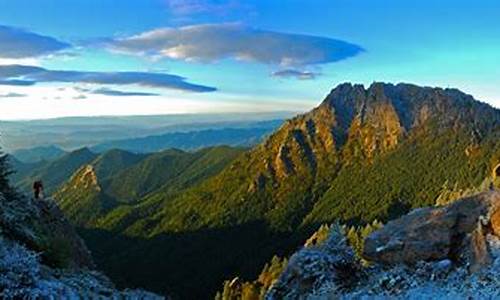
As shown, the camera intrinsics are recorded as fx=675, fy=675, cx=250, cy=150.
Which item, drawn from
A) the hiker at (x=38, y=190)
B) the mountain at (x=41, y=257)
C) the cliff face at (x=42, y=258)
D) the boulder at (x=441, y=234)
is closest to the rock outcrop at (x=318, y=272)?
the boulder at (x=441, y=234)

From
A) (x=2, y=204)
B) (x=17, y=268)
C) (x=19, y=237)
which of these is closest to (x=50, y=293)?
(x=17, y=268)

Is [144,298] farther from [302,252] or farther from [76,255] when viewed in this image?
[76,255]

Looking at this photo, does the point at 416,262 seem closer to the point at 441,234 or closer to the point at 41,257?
the point at 441,234

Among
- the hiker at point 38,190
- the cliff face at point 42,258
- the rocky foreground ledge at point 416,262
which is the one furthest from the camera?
the hiker at point 38,190

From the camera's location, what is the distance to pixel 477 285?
2209 cm

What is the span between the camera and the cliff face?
16984mm

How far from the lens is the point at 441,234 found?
2555cm

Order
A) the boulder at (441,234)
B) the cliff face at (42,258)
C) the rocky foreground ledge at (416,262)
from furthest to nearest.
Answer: the boulder at (441,234) < the rocky foreground ledge at (416,262) < the cliff face at (42,258)

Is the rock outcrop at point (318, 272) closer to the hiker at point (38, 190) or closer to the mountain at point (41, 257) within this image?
the mountain at point (41, 257)

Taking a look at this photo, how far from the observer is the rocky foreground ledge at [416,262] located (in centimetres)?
2284

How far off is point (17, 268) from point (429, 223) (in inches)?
621

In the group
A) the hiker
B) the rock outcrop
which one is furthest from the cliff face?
the rock outcrop

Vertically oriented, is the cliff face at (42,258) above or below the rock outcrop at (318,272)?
above

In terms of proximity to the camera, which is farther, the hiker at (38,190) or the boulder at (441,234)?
the hiker at (38,190)
